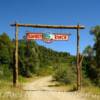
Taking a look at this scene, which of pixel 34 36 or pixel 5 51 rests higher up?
pixel 34 36

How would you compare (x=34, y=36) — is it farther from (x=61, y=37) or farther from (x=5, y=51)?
(x=5, y=51)

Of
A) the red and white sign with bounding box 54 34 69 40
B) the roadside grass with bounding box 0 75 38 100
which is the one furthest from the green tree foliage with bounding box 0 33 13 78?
the roadside grass with bounding box 0 75 38 100

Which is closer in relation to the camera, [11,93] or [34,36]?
[11,93]

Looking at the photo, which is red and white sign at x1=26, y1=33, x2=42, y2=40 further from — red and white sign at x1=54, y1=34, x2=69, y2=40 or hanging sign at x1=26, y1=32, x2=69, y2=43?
red and white sign at x1=54, y1=34, x2=69, y2=40

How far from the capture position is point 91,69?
67625mm

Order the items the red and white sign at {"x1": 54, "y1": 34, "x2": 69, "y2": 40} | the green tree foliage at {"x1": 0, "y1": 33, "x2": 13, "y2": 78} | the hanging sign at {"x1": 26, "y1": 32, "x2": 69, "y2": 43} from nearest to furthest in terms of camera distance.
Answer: the hanging sign at {"x1": 26, "y1": 32, "x2": 69, "y2": 43}
the red and white sign at {"x1": 54, "y1": 34, "x2": 69, "y2": 40}
the green tree foliage at {"x1": 0, "y1": 33, "x2": 13, "y2": 78}

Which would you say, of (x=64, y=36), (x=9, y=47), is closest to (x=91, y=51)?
(x=9, y=47)

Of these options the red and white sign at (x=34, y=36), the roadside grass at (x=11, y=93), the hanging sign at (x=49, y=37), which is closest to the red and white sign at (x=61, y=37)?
the hanging sign at (x=49, y=37)

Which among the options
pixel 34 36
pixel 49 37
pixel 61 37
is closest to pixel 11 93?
pixel 34 36

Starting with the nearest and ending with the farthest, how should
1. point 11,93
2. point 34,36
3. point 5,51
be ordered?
point 11,93 → point 34,36 → point 5,51

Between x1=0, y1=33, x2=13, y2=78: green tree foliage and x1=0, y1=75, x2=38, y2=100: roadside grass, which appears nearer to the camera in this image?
x1=0, y1=75, x2=38, y2=100: roadside grass

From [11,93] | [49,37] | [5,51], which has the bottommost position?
[11,93]

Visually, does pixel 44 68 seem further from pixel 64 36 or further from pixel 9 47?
pixel 64 36

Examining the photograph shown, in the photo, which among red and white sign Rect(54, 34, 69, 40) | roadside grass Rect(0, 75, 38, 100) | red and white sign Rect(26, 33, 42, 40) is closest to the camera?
roadside grass Rect(0, 75, 38, 100)
